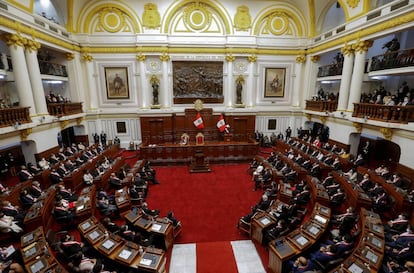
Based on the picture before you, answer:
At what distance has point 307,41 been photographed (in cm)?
1606

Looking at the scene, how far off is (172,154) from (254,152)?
18.0 feet

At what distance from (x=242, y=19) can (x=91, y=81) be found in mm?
12346

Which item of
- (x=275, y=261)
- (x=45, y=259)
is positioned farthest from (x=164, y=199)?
(x=275, y=261)

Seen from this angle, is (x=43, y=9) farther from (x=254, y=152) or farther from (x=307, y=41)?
(x=307, y=41)

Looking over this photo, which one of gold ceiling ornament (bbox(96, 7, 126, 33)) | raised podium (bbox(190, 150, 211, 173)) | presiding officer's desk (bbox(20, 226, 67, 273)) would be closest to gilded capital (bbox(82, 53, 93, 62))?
gold ceiling ornament (bbox(96, 7, 126, 33))

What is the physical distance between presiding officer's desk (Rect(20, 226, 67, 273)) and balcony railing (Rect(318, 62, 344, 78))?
53.0 feet

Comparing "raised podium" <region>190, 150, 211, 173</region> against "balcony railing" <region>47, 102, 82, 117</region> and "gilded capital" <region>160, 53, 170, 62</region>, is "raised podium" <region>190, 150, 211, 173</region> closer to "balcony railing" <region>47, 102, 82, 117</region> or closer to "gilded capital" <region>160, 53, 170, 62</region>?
"gilded capital" <region>160, 53, 170, 62</region>

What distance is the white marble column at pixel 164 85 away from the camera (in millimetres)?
15375

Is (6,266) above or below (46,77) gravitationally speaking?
below

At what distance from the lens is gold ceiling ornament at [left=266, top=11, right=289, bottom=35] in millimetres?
16078

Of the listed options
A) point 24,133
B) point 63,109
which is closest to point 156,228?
point 24,133

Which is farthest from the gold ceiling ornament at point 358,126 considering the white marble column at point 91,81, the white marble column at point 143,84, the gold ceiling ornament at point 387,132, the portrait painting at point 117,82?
the white marble column at point 91,81

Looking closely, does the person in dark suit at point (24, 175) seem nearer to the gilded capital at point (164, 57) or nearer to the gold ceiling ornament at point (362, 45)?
the gilded capital at point (164, 57)

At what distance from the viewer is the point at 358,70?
36.1ft
